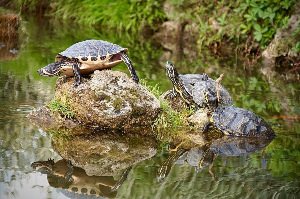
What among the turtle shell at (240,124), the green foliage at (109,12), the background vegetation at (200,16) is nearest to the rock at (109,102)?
the turtle shell at (240,124)

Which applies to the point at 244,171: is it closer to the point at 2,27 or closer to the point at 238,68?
the point at 238,68

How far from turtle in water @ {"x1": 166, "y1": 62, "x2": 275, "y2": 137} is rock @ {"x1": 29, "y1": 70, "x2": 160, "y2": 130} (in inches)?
16.7

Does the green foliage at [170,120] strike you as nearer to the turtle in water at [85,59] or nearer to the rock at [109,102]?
the rock at [109,102]

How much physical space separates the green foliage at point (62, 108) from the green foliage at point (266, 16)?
8712 mm

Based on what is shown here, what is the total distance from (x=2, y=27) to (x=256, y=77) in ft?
23.9

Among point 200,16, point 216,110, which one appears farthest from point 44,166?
point 200,16

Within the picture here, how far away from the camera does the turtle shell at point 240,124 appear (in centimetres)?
725

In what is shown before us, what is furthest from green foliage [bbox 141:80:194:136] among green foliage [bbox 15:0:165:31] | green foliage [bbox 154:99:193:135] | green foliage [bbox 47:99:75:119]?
green foliage [bbox 15:0:165:31]

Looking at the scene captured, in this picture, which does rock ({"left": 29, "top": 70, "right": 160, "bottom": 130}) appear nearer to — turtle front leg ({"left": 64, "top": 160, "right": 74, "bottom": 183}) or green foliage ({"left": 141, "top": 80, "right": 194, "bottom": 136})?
green foliage ({"left": 141, "top": 80, "right": 194, "bottom": 136})

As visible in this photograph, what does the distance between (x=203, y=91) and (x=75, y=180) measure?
2447mm

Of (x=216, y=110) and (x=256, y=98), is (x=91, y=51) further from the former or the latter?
(x=256, y=98)

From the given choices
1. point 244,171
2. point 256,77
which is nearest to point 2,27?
point 256,77

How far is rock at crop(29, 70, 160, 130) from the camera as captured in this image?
7.19 metres

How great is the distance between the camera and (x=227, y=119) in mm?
7289
